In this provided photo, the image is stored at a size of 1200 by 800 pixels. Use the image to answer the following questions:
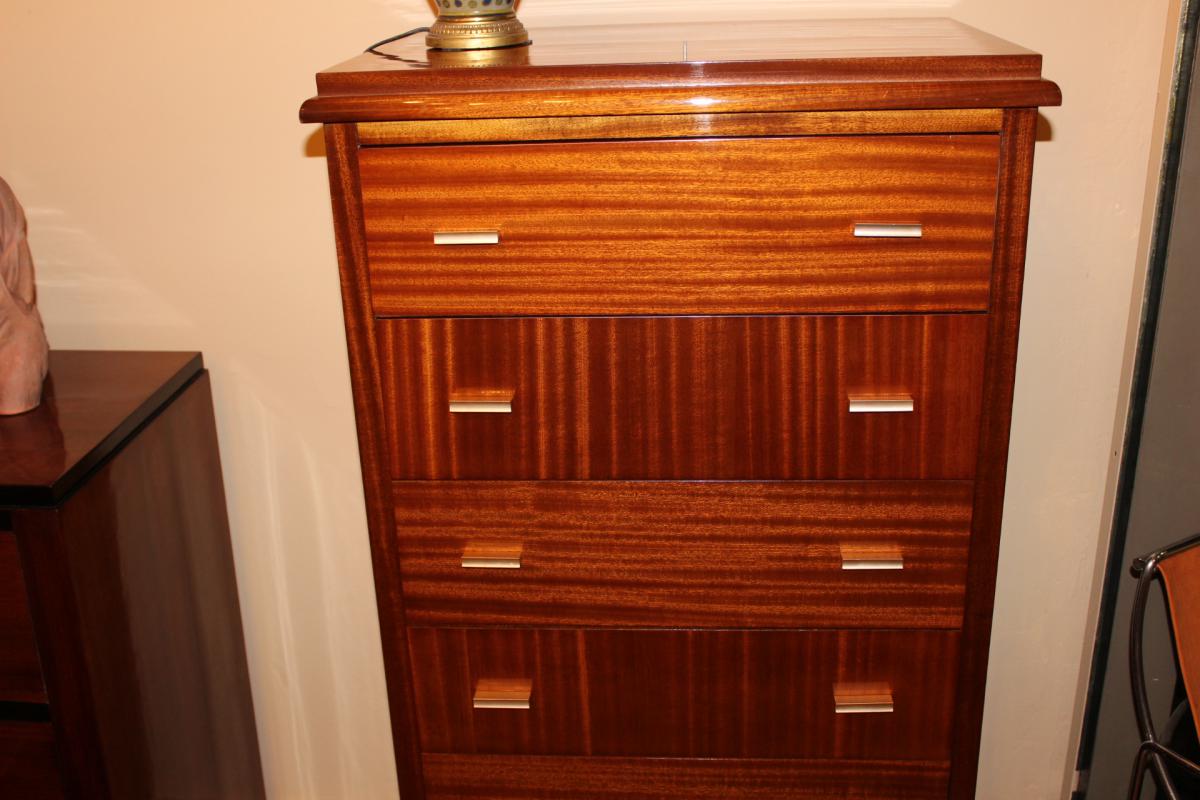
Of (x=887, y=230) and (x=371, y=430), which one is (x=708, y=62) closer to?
(x=887, y=230)

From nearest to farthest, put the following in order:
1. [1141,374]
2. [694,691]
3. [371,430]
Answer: [371,430] < [694,691] < [1141,374]

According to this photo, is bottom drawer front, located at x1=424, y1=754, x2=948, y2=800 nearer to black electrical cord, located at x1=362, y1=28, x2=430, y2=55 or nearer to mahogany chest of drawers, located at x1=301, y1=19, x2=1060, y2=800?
mahogany chest of drawers, located at x1=301, y1=19, x2=1060, y2=800

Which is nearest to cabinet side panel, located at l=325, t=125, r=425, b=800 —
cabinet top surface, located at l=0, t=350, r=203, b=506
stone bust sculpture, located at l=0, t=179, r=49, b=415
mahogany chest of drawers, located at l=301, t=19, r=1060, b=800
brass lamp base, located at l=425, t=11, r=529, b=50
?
mahogany chest of drawers, located at l=301, t=19, r=1060, b=800

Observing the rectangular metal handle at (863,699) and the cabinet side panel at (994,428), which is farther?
the rectangular metal handle at (863,699)

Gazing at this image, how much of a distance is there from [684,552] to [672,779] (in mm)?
344

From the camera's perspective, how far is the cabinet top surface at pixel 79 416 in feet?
4.40

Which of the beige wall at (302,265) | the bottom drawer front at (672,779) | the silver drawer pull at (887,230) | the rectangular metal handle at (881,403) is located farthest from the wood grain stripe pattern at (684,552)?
the beige wall at (302,265)

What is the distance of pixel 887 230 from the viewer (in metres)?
1.26

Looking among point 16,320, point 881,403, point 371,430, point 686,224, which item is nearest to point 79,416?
point 16,320

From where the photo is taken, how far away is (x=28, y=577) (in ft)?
4.47

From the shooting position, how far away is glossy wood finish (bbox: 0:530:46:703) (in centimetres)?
136

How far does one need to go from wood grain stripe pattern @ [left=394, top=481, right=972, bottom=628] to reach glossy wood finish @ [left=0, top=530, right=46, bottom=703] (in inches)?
18.1

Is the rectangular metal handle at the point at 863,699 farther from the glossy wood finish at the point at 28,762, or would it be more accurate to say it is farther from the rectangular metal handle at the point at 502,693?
the glossy wood finish at the point at 28,762

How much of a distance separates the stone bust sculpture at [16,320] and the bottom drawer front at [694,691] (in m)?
0.63
